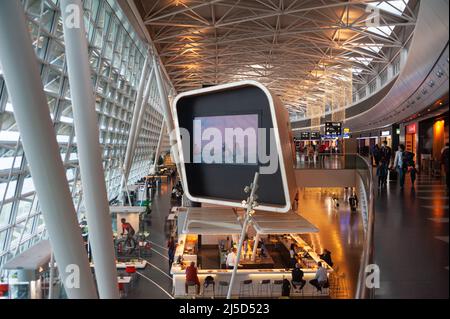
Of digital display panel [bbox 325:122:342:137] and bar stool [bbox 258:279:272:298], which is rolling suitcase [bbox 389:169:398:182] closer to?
bar stool [bbox 258:279:272:298]

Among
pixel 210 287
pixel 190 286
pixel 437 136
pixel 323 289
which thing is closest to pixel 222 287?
pixel 210 287

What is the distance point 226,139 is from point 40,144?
482cm

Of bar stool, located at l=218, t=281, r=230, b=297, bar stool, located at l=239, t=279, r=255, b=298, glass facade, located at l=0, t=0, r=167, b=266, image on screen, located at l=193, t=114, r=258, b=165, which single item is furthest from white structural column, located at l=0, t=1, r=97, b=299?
bar stool, located at l=239, t=279, r=255, b=298

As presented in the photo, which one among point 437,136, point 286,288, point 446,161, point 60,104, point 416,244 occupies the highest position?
point 60,104

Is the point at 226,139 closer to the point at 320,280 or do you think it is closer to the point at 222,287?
the point at 320,280

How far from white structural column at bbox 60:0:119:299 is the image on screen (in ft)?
8.77

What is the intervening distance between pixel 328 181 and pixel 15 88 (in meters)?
20.4

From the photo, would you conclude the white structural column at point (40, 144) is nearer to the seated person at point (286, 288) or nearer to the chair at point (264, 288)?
the seated person at point (286, 288)

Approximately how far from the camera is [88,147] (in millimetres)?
8977

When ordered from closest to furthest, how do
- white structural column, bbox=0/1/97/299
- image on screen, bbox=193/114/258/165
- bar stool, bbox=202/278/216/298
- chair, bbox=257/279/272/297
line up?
white structural column, bbox=0/1/97/299 < image on screen, bbox=193/114/258/165 < bar stool, bbox=202/278/216/298 < chair, bbox=257/279/272/297

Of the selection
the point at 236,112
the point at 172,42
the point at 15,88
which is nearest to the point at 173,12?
the point at 172,42

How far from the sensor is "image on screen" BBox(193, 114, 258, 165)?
10055mm

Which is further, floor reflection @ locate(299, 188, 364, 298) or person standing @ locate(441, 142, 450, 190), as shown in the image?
floor reflection @ locate(299, 188, 364, 298)
